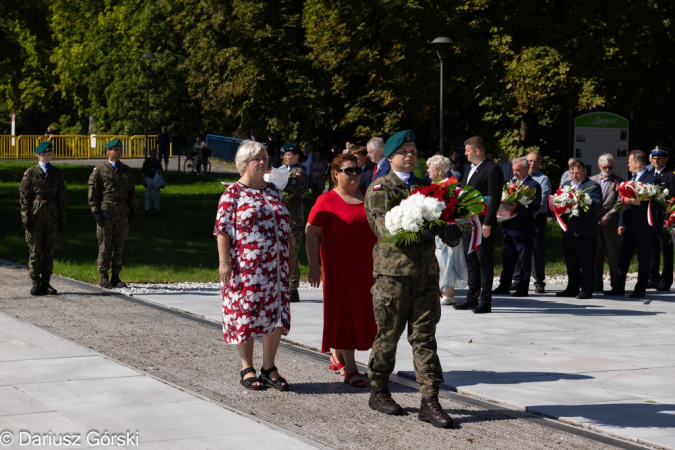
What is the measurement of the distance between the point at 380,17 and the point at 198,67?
15.6 metres

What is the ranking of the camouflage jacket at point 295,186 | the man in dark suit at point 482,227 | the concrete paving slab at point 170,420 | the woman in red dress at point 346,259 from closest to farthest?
the concrete paving slab at point 170,420
the woman in red dress at point 346,259
the man in dark suit at point 482,227
the camouflage jacket at point 295,186

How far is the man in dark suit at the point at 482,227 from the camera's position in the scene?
1230cm

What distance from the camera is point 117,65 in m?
64.4

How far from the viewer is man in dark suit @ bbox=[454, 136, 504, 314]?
12.3 metres

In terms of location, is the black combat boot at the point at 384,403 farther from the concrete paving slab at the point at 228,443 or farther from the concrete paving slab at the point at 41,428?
the concrete paving slab at the point at 41,428

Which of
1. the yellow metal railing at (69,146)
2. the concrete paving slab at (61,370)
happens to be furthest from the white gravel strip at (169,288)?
the yellow metal railing at (69,146)

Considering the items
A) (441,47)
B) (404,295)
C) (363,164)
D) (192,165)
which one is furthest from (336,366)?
(192,165)

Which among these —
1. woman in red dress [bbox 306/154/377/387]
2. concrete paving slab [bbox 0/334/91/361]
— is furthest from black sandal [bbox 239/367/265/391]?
concrete paving slab [bbox 0/334/91/361]

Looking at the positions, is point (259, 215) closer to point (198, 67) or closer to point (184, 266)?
point (184, 266)

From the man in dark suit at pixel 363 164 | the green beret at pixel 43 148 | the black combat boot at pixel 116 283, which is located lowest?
the black combat boot at pixel 116 283

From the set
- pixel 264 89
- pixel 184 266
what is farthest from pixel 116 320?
pixel 264 89

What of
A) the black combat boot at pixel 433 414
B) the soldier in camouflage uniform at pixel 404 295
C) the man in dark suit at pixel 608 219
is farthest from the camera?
the man in dark suit at pixel 608 219

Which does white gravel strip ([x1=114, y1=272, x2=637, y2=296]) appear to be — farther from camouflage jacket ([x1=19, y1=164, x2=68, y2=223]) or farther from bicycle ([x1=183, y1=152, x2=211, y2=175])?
bicycle ([x1=183, y1=152, x2=211, y2=175])

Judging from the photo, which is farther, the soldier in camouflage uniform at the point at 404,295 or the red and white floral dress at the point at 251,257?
the red and white floral dress at the point at 251,257
